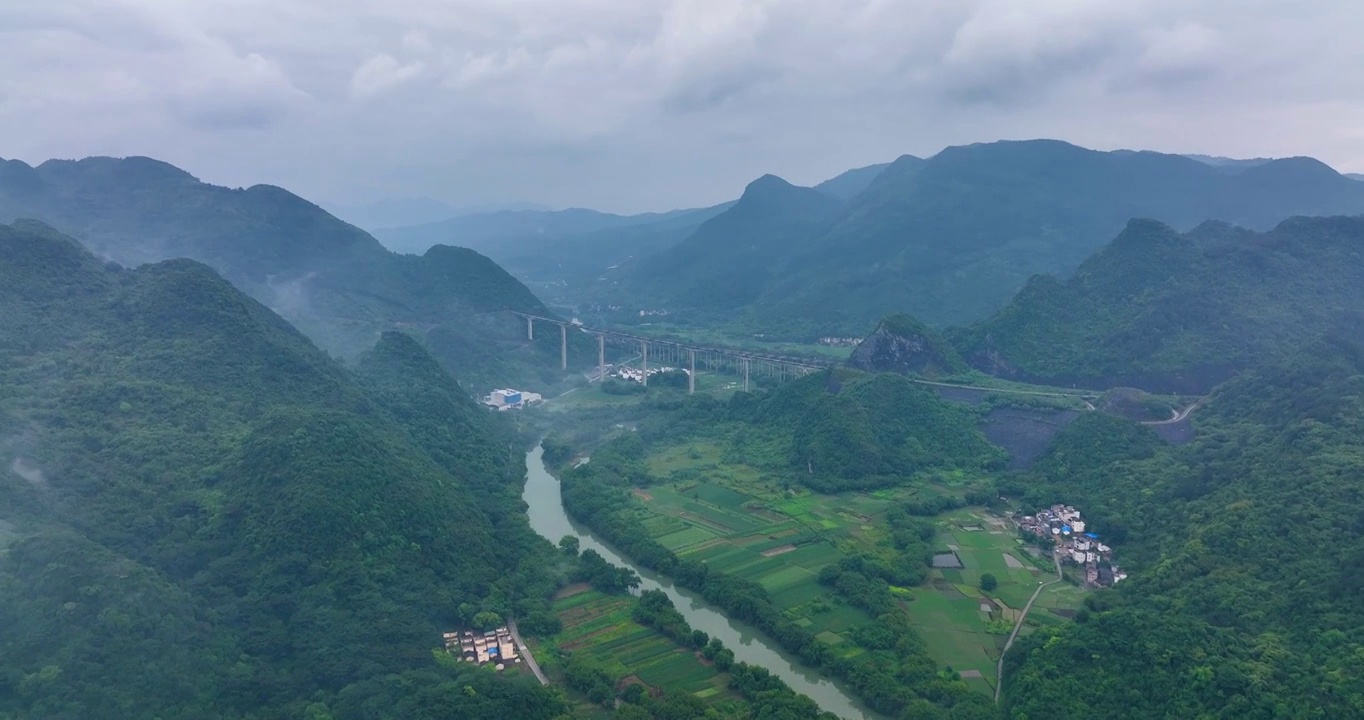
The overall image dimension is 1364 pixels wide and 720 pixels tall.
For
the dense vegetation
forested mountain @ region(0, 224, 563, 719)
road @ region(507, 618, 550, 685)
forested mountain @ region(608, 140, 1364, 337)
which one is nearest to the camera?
forested mountain @ region(0, 224, 563, 719)

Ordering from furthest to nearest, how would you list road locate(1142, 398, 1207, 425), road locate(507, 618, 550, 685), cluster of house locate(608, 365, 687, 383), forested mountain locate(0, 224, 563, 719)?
cluster of house locate(608, 365, 687, 383)
road locate(1142, 398, 1207, 425)
road locate(507, 618, 550, 685)
forested mountain locate(0, 224, 563, 719)

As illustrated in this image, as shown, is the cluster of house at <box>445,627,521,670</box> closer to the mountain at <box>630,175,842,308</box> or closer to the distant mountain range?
the distant mountain range

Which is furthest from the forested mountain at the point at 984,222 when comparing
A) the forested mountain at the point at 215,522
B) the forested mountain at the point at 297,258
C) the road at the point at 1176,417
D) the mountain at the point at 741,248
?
the forested mountain at the point at 215,522

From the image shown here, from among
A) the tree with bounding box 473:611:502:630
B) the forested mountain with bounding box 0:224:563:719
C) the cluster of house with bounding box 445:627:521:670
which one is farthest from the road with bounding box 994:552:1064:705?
the tree with bounding box 473:611:502:630

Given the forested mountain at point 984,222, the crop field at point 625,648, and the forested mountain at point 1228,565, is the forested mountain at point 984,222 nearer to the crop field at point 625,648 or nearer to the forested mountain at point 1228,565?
the forested mountain at point 1228,565

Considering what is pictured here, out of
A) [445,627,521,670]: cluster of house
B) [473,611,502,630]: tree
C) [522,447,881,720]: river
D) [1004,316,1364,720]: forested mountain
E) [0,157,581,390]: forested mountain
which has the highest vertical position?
[0,157,581,390]: forested mountain
